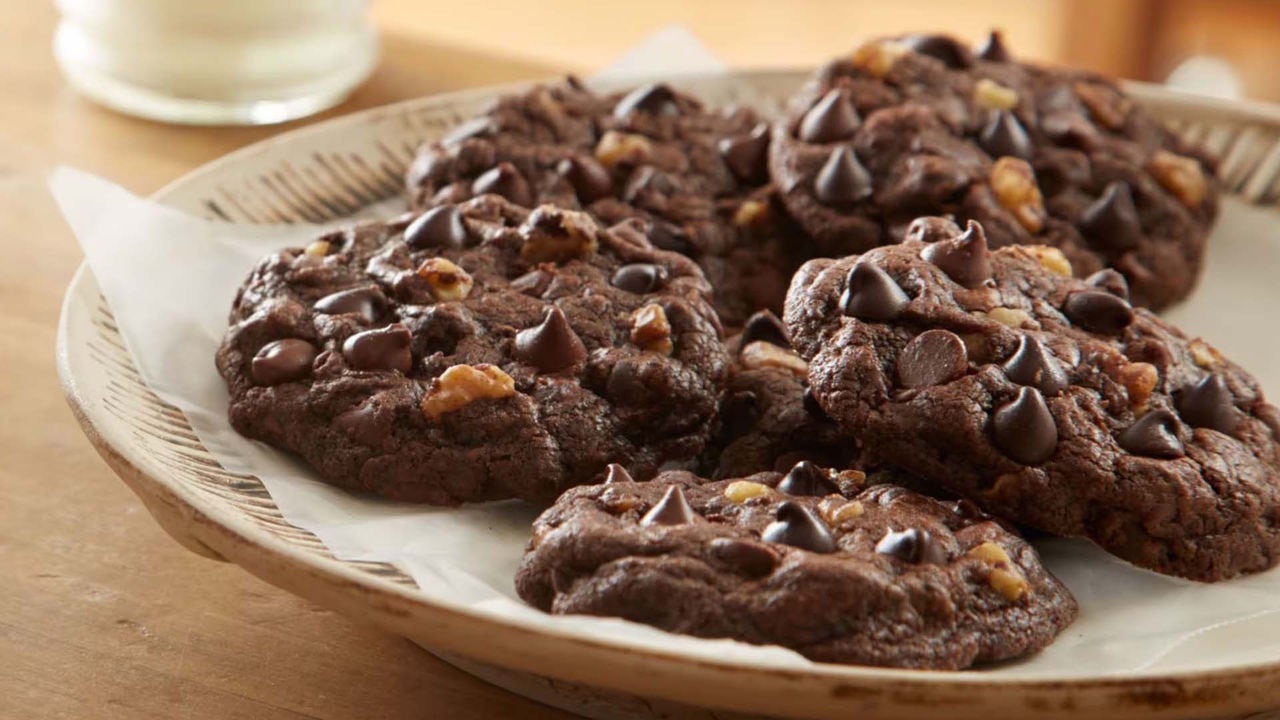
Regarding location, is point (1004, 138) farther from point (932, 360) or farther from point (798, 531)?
point (798, 531)

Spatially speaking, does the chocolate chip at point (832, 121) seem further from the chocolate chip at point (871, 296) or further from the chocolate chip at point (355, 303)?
the chocolate chip at point (355, 303)

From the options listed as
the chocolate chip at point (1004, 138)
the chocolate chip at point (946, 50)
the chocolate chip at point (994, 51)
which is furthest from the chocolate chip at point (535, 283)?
the chocolate chip at point (994, 51)

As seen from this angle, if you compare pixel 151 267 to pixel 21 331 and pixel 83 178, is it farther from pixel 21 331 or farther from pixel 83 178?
pixel 21 331

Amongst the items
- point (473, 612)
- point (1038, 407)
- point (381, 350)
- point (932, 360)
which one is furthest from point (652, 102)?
point (473, 612)

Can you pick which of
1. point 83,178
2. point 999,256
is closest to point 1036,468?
point 999,256

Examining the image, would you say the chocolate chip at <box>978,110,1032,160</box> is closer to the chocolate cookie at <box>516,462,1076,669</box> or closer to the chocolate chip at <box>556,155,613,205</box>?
the chocolate chip at <box>556,155,613,205</box>
